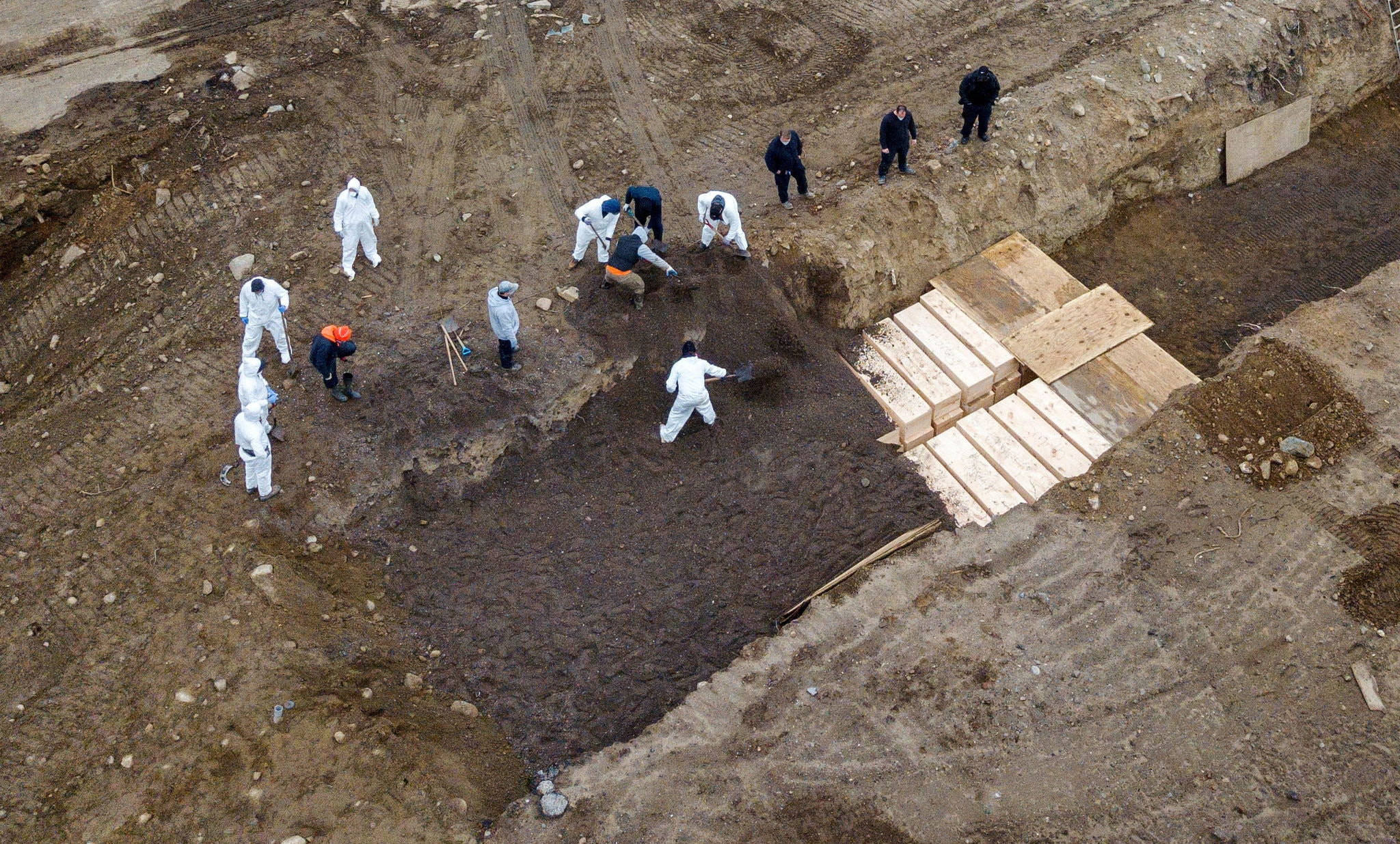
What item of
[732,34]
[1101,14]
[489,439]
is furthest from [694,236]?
[1101,14]

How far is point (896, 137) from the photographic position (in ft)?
34.2

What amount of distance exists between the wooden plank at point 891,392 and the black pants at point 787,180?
2.18 m

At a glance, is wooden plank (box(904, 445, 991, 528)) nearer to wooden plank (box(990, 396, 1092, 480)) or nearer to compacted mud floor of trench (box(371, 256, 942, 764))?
compacted mud floor of trench (box(371, 256, 942, 764))

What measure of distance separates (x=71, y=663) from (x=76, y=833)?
1555 millimetres

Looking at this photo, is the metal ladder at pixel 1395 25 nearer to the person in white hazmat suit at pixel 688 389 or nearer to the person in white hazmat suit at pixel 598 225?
the person in white hazmat suit at pixel 688 389

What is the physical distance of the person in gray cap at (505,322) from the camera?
8625 millimetres

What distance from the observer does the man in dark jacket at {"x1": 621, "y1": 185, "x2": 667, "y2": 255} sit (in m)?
9.52

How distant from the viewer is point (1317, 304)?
1027 cm

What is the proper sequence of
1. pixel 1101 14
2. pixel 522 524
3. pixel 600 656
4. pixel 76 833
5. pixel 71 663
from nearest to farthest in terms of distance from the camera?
pixel 76 833, pixel 71 663, pixel 600 656, pixel 522 524, pixel 1101 14

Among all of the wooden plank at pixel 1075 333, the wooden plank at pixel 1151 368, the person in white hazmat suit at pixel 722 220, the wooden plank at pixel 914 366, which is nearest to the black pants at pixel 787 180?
the person in white hazmat suit at pixel 722 220

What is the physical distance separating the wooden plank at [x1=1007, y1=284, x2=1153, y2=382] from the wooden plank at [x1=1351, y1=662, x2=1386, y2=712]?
159 inches

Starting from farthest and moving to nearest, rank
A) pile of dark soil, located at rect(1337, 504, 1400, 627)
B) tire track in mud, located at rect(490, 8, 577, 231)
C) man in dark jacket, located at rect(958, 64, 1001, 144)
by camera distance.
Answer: tire track in mud, located at rect(490, 8, 577, 231)
man in dark jacket, located at rect(958, 64, 1001, 144)
pile of dark soil, located at rect(1337, 504, 1400, 627)

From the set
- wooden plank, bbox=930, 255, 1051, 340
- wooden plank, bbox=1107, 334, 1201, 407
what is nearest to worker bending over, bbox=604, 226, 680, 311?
wooden plank, bbox=930, 255, 1051, 340

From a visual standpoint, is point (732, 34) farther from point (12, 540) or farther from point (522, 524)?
point (12, 540)
